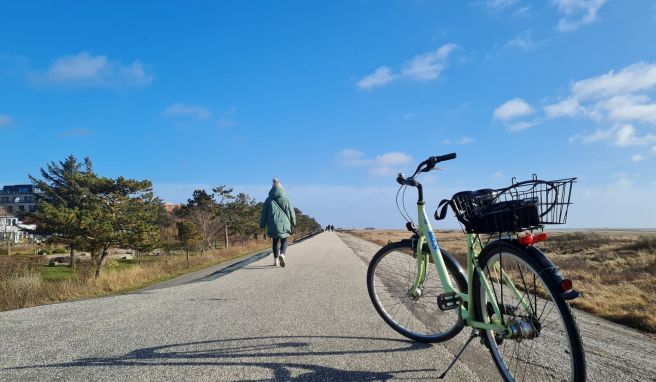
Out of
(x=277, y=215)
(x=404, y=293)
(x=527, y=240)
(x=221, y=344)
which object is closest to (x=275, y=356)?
(x=221, y=344)

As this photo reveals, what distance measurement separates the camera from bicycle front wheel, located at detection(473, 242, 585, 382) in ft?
8.03

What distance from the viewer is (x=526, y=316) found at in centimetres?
284

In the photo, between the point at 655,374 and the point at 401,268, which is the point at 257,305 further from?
the point at 655,374

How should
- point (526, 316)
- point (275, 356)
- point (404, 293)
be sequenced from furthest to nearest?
point (404, 293) → point (275, 356) → point (526, 316)

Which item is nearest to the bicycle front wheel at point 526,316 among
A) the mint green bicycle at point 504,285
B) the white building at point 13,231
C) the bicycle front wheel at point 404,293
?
the mint green bicycle at point 504,285

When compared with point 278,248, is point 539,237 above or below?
above

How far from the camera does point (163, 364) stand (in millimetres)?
3381

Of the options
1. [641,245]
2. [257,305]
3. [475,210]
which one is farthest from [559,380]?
[641,245]

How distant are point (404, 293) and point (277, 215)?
22.1ft

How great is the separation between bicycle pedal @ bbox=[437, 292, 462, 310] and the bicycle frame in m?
0.03

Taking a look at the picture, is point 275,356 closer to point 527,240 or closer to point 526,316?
point 526,316

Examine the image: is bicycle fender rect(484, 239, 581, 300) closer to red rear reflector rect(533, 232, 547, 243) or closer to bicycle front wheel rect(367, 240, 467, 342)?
red rear reflector rect(533, 232, 547, 243)

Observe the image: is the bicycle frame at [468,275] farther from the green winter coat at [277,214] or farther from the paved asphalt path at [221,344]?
the green winter coat at [277,214]

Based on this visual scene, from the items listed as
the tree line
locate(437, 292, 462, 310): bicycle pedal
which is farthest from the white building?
locate(437, 292, 462, 310): bicycle pedal
